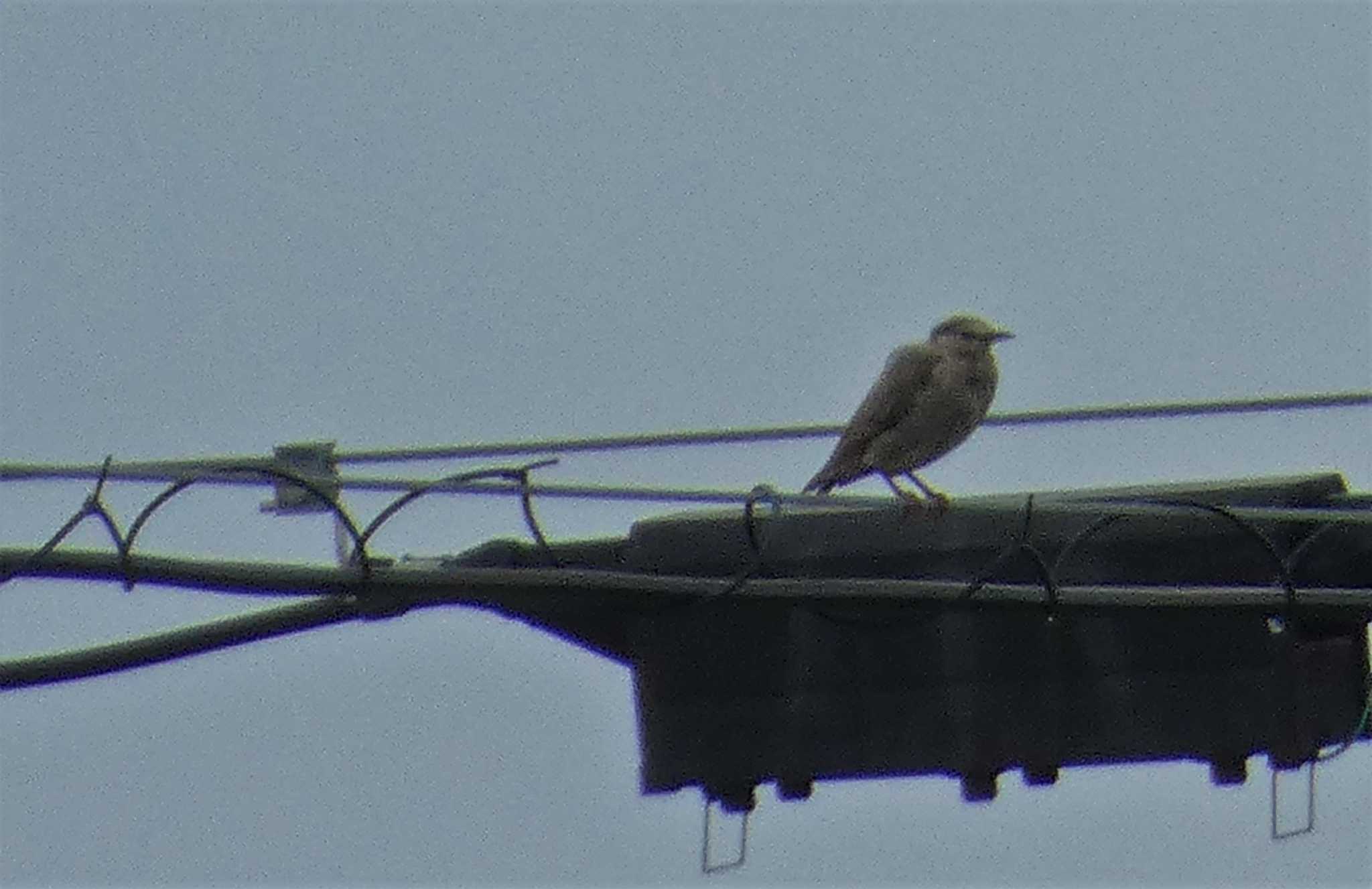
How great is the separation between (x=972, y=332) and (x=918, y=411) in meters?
0.47

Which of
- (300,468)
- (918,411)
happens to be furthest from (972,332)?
(300,468)

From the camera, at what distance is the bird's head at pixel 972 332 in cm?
1276

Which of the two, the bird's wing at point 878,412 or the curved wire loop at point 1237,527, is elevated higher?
the bird's wing at point 878,412

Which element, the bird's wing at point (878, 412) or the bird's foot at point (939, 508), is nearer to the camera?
the bird's foot at point (939, 508)

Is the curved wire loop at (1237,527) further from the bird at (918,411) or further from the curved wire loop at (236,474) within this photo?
the bird at (918,411)

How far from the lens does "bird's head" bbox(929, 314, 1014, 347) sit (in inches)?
502

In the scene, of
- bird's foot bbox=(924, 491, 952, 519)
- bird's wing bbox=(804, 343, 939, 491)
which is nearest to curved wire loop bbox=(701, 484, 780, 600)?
bird's foot bbox=(924, 491, 952, 519)

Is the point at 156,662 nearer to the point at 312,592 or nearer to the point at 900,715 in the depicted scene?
the point at 312,592

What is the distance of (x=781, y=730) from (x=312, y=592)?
4.41 feet

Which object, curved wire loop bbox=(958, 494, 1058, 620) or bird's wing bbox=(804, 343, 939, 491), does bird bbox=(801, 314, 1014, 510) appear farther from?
curved wire loop bbox=(958, 494, 1058, 620)

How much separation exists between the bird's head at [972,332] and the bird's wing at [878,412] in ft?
0.43

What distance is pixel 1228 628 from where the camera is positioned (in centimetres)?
816

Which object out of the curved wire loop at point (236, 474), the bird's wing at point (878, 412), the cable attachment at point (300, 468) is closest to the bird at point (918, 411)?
the bird's wing at point (878, 412)

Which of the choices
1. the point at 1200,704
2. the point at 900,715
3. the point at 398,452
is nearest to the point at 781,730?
the point at 900,715
